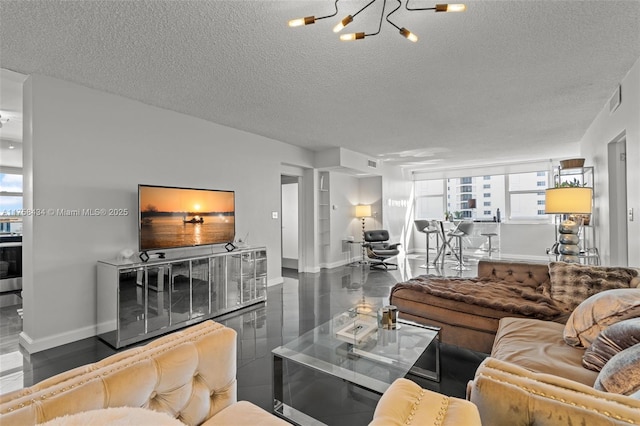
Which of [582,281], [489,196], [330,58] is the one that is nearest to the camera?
[582,281]

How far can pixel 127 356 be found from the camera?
3.50 feet

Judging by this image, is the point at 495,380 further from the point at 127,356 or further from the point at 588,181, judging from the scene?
the point at 588,181

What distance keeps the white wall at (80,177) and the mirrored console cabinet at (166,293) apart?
265 millimetres

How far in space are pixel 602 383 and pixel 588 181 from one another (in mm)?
5389

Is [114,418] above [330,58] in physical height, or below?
below

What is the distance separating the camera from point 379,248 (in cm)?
720

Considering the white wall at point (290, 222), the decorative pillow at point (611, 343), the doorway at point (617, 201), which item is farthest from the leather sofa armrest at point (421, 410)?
the white wall at point (290, 222)

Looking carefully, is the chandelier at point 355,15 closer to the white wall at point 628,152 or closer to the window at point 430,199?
the white wall at point 628,152

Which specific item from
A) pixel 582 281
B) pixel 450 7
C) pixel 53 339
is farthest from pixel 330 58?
pixel 53 339

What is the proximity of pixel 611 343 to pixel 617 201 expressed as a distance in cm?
373

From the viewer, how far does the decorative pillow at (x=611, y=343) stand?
4.38 ft

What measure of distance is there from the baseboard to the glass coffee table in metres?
2.28

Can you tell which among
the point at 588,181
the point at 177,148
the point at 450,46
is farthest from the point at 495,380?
the point at 588,181

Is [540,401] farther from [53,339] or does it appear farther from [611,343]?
[53,339]
